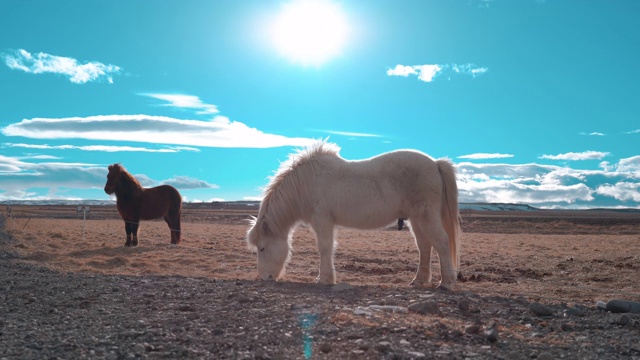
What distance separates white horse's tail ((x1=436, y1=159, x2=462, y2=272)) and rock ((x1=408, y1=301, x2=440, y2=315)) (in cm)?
277

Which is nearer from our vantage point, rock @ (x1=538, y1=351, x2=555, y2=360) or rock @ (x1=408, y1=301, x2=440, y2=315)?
rock @ (x1=538, y1=351, x2=555, y2=360)

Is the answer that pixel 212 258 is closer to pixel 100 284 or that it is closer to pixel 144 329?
pixel 100 284

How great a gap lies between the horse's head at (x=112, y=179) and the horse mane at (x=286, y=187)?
724 centimetres

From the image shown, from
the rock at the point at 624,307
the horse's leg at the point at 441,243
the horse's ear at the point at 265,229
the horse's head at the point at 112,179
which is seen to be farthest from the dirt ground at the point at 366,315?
the horse's head at the point at 112,179

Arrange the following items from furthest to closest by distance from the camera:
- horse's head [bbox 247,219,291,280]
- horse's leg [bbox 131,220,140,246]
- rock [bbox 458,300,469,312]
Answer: horse's leg [bbox 131,220,140,246] < horse's head [bbox 247,219,291,280] < rock [bbox 458,300,469,312]

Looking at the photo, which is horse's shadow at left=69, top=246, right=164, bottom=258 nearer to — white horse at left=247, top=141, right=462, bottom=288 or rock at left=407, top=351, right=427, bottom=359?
white horse at left=247, top=141, right=462, bottom=288

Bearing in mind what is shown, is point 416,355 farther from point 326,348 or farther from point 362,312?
point 362,312

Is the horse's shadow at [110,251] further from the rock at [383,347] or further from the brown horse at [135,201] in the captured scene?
the rock at [383,347]

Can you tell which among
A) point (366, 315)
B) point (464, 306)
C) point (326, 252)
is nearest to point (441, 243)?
point (326, 252)

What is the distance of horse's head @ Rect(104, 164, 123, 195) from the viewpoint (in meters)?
14.8

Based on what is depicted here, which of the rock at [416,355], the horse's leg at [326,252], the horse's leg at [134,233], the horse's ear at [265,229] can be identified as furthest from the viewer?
the horse's leg at [134,233]

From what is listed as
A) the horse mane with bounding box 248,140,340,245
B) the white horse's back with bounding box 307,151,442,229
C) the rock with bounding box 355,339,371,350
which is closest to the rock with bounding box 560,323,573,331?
the rock with bounding box 355,339,371,350

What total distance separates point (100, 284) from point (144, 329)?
3.17 metres

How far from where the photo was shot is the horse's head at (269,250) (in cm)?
877
